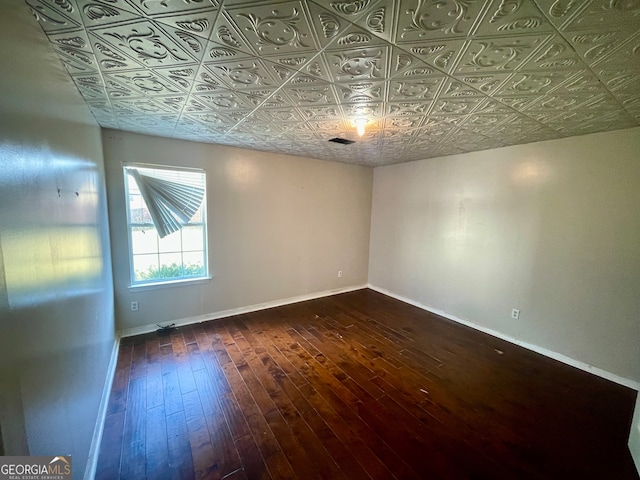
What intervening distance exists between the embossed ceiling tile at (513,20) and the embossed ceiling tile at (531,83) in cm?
43

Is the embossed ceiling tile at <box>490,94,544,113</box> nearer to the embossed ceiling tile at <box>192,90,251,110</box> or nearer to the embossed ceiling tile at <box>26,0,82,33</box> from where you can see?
the embossed ceiling tile at <box>192,90,251,110</box>

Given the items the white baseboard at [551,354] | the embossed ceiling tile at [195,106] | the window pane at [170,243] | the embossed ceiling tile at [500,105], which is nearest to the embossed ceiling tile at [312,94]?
the embossed ceiling tile at [195,106]

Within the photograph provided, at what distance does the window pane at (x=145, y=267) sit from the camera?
297cm

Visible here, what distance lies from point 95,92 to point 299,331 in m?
2.99

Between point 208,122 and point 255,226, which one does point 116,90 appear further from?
point 255,226

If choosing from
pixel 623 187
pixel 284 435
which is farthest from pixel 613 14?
pixel 284 435

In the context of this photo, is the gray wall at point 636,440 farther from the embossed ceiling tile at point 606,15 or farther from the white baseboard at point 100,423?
the white baseboard at point 100,423

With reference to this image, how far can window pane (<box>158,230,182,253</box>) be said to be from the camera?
3.11 m

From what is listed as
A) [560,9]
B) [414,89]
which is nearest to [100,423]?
[414,89]

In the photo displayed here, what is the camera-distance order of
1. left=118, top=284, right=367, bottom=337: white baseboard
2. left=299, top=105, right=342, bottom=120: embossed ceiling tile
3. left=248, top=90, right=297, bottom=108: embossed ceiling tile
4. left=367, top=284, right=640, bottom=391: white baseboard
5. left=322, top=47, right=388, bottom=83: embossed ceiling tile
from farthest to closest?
left=118, top=284, right=367, bottom=337: white baseboard, left=367, top=284, right=640, bottom=391: white baseboard, left=299, top=105, right=342, bottom=120: embossed ceiling tile, left=248, top=90, right=297, bottom=108: embossed ceiling tile, left=322, top=47, right=388, bottom=83: embossed ceiling tile

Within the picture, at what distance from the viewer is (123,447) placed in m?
1.59

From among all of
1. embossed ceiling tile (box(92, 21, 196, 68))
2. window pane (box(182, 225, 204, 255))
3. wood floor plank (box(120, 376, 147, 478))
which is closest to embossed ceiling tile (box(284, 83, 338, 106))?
embossed ceiling tile (box(92, 21, 196, 68))

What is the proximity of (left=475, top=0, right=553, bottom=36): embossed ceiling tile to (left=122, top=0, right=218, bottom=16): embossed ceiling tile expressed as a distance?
1.13 m

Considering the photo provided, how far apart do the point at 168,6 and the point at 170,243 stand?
2.72 m
